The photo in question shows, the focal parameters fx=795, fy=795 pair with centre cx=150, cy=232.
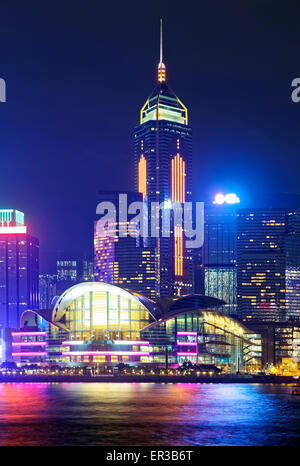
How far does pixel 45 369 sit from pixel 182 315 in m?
33.4

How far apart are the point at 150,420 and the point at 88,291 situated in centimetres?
10114

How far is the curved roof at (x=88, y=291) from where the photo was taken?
178 m

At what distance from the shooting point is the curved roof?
178 meters

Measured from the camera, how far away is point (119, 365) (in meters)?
174

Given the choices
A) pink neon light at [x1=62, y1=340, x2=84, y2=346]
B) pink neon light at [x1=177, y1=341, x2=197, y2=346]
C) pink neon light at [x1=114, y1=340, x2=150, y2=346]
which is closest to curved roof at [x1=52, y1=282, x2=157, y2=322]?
pink neon light at [x1=62, y1=340, x2=84, y2=346]

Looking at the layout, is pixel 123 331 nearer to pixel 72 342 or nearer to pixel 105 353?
pixel 105 353

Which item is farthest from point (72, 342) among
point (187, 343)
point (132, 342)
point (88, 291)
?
point (187, 343)

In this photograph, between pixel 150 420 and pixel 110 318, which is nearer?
pixel 150 420

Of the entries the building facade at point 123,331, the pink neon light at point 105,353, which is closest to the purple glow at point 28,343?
the building facade at point 123,331

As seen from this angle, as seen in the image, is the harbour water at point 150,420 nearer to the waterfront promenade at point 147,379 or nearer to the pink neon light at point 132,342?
the waterfront promenade at point 147,379

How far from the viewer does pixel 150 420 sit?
80750 mm

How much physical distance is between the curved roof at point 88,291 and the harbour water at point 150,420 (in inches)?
2404

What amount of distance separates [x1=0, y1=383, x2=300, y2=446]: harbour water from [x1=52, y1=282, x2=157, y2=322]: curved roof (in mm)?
61071
